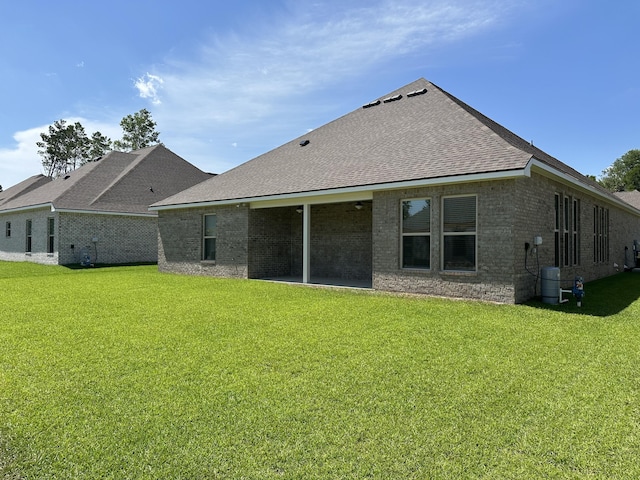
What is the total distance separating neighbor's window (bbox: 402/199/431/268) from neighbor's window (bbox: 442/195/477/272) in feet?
1.33

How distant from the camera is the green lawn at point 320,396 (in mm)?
2629

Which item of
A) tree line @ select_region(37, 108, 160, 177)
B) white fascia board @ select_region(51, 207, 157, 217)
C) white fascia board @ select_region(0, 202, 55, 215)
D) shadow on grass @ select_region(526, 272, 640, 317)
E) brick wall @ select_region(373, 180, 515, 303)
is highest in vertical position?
tree line @ select_region(37, 108, 160, 177)

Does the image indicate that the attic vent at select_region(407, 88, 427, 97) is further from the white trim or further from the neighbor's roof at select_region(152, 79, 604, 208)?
the white trim

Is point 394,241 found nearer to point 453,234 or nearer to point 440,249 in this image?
point 440,249

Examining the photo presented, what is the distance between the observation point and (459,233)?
29.8 feet

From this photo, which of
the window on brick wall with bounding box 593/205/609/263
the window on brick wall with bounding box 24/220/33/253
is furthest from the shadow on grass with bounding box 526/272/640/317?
the window on brick wall with bounding box 24/220/33/253

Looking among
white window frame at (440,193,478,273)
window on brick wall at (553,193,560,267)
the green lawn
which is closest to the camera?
the green lawn

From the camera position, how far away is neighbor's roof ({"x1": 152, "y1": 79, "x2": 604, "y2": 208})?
30.8 ft

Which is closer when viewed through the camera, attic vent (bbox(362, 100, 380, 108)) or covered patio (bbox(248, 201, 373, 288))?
covered patio (bbox(248, 201, 373, 288))

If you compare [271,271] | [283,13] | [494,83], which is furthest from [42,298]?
[494,83]

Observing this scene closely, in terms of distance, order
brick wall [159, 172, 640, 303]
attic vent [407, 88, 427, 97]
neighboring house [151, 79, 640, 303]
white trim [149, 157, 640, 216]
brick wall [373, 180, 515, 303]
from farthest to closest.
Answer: attic vent [407, 88, 427, 97], neighboring house [151, 79, 640, 303], brick wall [159, 172, 640, 303], brick wall [373, 180, 515, 303], white trim [149, 157, 640, 216]

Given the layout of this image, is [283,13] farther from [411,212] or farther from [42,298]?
[42,298]

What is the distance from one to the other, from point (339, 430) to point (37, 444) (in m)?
2.15

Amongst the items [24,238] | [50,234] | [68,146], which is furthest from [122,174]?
[68,146]
